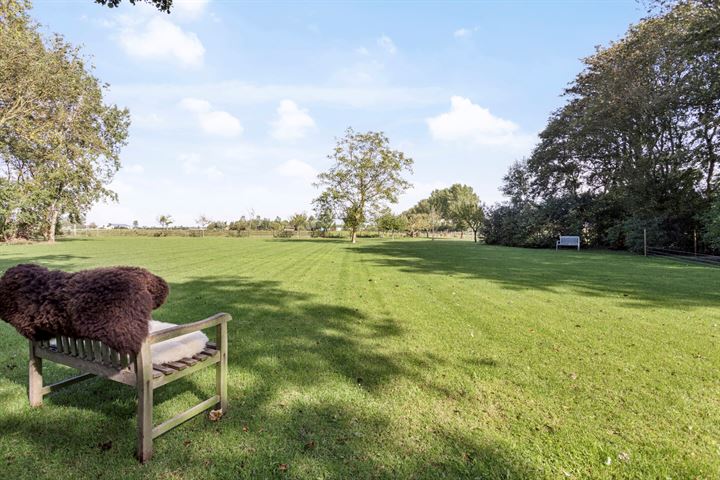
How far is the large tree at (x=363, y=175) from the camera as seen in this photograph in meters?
38.0

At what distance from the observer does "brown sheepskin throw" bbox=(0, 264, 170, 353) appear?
2053mm

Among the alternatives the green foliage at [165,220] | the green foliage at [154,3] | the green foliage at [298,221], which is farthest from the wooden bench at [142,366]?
the green foliage at [165,220]

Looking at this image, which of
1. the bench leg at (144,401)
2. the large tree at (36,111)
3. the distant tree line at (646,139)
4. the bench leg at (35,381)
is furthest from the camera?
the distant tree line at (646,139)

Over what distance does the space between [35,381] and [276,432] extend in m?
2.09

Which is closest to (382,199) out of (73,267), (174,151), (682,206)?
(174,151)

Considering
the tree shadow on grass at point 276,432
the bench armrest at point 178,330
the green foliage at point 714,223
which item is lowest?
the tree shadow on grass at point 276,432

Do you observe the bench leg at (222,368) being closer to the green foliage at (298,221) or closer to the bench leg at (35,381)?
the bench leg at (35,381)

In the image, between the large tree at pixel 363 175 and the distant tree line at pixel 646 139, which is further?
the large tree at pixel 363 175

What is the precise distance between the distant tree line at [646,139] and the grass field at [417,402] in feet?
51.9

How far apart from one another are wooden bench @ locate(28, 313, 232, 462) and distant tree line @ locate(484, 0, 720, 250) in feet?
66.1

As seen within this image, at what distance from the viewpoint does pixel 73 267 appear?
12.2 m

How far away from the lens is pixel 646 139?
2150 centimetres

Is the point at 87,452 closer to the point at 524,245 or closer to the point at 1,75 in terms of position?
the point at 1,75

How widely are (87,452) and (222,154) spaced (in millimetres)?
28923
